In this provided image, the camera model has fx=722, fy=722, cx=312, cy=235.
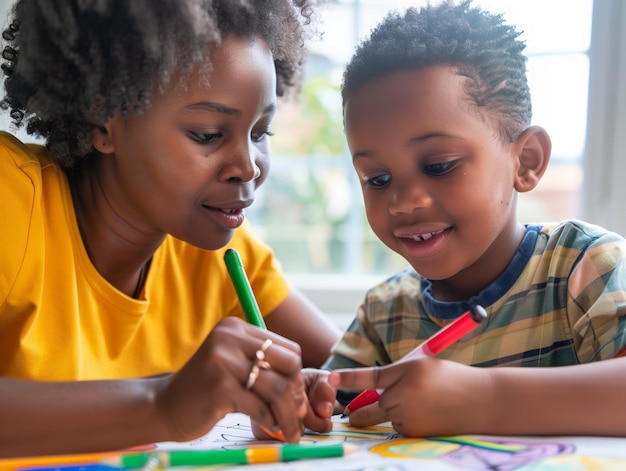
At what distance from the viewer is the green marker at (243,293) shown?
2.35 feet

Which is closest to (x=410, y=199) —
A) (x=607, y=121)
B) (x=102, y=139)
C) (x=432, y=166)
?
(x=432, y=166)

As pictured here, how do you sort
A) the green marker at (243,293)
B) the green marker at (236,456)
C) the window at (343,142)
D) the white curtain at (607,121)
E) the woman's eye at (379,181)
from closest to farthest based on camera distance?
the green marker at (236,456) < the green marker at (243,293) < the woman's eye at (379,181) < the white curtain at (607,121) < the window at (343,142)

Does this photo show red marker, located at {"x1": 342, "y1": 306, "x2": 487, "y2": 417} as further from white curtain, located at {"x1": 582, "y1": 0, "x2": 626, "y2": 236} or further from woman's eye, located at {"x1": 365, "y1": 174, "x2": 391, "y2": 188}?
white curtain, located at {"x1": 582, "y1": 0, "x2": 626, "y2": 236}

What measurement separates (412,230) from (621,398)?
0.27 m

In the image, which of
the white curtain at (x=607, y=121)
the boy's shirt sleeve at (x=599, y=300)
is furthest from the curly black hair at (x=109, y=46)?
the white curtain at (x=607, y=121)

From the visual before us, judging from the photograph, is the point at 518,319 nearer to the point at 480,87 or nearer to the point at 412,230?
the point at 412,230

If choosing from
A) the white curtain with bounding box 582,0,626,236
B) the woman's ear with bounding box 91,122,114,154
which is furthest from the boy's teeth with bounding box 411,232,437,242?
the white curtain with bounding box 582,0,626,236

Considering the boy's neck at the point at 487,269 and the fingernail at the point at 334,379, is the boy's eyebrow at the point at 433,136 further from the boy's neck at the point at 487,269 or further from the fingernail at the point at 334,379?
the fingernail at the point at 334,379

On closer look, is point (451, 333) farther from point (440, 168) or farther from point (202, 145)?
point (202, 145)

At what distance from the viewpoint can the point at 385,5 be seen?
4.80ft

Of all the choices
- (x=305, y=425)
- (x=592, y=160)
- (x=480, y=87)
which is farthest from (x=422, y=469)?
(x=592, y=160)

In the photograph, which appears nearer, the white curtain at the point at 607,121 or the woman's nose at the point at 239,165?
the woman's nose at the point at 239,165

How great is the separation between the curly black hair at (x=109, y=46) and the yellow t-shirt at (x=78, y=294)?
0.09 metres

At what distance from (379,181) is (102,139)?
328 millimetres
